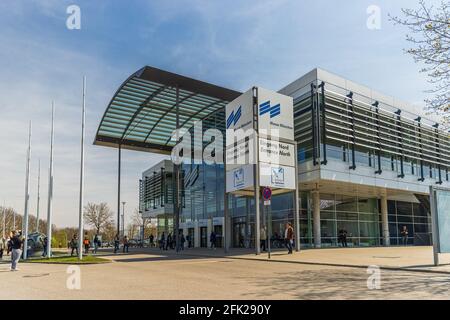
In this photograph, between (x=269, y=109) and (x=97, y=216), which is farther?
(x=97, y=216)

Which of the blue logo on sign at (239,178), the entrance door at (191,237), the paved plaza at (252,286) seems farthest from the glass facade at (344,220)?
the paved plaza at (252,286)

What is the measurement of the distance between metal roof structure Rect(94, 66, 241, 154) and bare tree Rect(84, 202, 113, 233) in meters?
30.2

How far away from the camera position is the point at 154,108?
3584 cm

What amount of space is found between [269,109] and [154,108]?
14.4 metres

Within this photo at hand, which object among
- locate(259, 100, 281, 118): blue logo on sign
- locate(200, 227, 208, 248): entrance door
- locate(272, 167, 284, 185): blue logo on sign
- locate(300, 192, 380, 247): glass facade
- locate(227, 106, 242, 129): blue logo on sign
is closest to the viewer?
locate(272, 167, 284, 185): blue logo on sign

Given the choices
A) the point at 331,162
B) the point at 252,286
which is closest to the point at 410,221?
the point at 331,162

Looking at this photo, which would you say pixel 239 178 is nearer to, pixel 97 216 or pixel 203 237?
pixel 203 237

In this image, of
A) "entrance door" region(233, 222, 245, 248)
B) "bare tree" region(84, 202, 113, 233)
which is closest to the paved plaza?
"entrance door" region(233, 222, 245, 248)

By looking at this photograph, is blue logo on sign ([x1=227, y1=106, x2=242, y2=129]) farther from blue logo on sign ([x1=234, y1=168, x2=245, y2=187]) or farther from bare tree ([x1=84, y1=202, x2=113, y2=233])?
bare tree ([x1=84, y1=202, x2=113, y2=233])

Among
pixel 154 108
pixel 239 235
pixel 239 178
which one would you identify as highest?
pixel 154 108

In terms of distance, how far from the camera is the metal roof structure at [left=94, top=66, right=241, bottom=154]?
30.8 metres

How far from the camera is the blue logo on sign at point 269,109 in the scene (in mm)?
23875

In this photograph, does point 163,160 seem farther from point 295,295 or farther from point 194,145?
point 295,295
